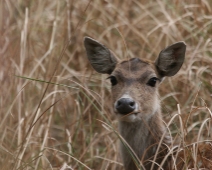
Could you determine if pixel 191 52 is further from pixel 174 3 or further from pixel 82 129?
pixel 82 129

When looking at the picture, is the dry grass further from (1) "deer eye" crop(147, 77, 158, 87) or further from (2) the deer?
(1) "deer eye" crop(147, 77, 158, 87)

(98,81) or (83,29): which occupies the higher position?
(83,29)

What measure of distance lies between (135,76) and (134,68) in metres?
0.14

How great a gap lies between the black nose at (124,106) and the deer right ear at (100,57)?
1150mm

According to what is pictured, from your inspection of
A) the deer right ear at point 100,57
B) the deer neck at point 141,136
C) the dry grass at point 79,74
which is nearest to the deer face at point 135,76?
the deer right ear at point 100,57

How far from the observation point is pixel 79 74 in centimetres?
880

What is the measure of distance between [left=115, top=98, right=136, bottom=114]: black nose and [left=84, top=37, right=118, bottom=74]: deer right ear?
1150mm

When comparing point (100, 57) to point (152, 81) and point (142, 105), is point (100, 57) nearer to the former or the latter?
point (152, 81)

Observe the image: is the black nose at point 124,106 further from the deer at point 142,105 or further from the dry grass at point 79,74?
the dry grass at point 79,74

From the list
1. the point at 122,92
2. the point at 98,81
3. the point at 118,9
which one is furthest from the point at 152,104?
the point at 118,9

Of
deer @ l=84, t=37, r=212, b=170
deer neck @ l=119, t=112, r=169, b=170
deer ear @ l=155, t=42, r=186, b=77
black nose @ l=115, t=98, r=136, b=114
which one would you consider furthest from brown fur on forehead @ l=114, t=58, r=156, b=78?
black nose @ l=115, t=98, r=136, b=114

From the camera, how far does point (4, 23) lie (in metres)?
8.23

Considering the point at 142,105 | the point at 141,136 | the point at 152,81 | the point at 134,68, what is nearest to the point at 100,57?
the point at 134,68

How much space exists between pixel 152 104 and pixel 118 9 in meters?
3.95
